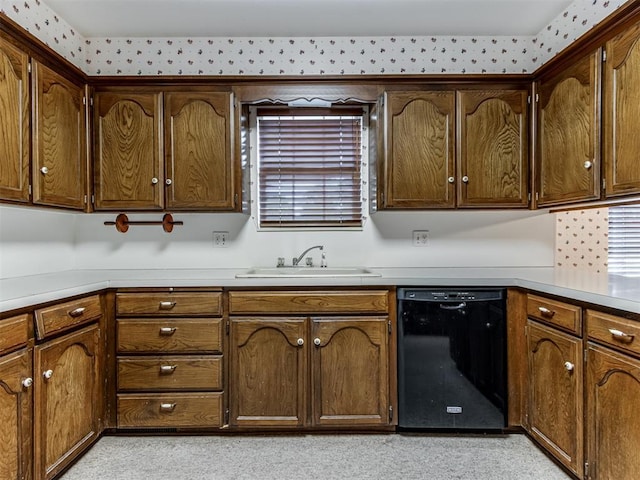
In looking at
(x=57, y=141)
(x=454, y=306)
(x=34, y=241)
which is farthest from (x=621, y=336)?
(x=34, y=241)

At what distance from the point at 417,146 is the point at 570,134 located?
794 millimetres

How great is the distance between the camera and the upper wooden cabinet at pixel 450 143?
235 cm

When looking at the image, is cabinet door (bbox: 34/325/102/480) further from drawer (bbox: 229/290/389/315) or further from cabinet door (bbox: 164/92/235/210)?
cabinet door (bbox: 164/92/235/210)

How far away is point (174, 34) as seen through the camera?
257 cm

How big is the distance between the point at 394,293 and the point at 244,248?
1129 mm

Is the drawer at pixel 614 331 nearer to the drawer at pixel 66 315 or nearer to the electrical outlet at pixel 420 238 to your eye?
the electrical outlet at pixel 420 238

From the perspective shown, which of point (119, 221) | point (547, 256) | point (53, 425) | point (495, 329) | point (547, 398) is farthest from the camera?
point (547, 256)

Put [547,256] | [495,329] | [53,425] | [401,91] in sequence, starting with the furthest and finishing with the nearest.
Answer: [547,256] → [401,91] → [495,329] → [53,425]

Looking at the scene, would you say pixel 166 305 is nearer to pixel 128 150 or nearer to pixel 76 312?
pixel 76 312

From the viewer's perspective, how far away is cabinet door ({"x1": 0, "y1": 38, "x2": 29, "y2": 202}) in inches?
67.7

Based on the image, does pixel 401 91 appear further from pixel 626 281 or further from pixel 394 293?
pixel 626 281

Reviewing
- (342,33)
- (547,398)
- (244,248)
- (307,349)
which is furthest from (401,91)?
(547,398)

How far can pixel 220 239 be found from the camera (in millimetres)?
2711

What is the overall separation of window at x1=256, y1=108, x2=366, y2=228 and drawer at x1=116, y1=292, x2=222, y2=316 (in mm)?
779
